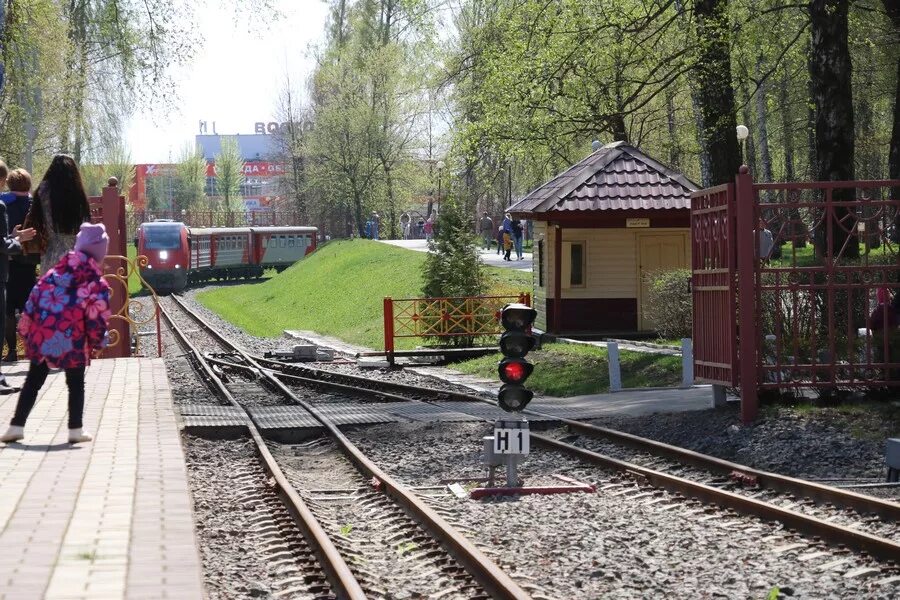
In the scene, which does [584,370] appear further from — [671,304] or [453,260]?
[453,260]

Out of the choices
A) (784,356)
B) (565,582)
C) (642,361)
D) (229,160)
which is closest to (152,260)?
(642,361)

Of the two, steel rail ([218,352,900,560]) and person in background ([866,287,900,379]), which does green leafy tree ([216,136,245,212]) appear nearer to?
person in background ([866,287,900,379])

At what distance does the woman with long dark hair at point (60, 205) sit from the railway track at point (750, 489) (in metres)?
4.99

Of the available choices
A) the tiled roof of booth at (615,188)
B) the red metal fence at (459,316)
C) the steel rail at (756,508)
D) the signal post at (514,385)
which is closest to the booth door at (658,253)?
the tiled roof of booth at (615,188)

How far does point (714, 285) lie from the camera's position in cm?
1503

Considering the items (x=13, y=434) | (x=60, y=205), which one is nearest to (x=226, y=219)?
(x=60, y=205)

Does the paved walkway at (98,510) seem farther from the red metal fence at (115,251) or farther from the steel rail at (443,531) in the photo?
the red metal fence at (115,251)

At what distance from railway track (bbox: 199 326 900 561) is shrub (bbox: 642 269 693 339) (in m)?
9.99

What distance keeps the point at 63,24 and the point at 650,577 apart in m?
35.6

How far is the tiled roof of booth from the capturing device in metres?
→ 28.1

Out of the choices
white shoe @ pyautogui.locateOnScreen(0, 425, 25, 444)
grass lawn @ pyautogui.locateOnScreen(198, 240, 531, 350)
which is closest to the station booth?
grass lawn @ pyautogui.locateOnScreen(198, 240, 531, 350)

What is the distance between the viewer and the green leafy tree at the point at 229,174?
138125mm

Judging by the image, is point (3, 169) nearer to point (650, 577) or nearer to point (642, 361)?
point (650, 577)

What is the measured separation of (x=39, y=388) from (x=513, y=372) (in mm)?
3684
